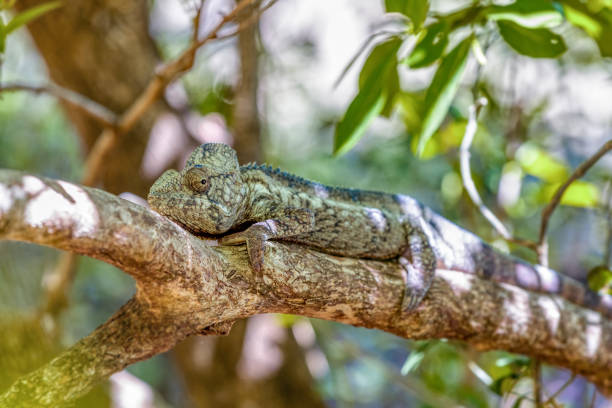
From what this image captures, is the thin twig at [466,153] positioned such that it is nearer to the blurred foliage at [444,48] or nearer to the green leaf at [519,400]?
the blurred foliage at [444,48]

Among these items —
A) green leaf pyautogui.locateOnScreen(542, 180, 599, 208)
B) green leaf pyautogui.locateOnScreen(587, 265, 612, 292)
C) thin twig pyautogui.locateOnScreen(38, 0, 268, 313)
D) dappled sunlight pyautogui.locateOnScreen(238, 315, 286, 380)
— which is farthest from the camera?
dappled sunlight pyautogui.locateOnScreen(238, 315, 286, 380)

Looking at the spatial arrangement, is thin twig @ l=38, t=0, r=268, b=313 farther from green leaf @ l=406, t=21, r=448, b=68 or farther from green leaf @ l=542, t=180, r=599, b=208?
green leaf @ l=542, t=180, r=599, b=208

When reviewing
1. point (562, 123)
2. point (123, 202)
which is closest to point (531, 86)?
point (562, 123)

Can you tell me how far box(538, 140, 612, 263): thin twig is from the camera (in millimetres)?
1687

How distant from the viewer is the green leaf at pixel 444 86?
1525 millimetres

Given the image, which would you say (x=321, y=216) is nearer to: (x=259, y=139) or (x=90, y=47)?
(x=259, y=139)

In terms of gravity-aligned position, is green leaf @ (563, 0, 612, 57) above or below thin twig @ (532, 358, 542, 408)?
above

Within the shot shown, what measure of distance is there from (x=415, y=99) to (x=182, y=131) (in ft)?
4.13

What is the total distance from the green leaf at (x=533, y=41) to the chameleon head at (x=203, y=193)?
0.80m

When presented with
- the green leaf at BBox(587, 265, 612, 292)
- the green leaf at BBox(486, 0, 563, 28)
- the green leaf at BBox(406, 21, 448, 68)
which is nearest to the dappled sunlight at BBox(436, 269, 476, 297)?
the green leaf at BBox(587, 265, 612, 292)

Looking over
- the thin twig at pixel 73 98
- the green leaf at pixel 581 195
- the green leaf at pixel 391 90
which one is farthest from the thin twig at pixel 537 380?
the thin twig at pixel 73 98

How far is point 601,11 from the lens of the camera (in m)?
1.62

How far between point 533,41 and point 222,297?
1032 mm

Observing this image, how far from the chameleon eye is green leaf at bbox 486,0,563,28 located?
2.69 feet
